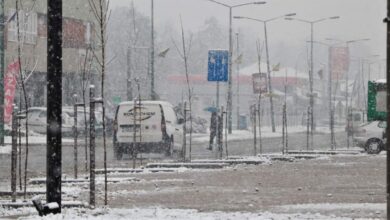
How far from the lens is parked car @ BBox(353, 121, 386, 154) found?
3594cm

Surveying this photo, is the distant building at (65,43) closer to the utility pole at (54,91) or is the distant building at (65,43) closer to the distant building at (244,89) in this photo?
the utility pole at (54,91)

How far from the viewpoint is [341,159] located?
1182 inches

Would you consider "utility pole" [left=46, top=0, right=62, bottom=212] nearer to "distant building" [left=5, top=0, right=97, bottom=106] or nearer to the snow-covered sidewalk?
the snow-covered sidewalk

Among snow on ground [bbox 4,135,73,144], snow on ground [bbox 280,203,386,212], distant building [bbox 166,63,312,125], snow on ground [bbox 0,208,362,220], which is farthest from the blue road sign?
distant building [bbox 166,63,312,125]

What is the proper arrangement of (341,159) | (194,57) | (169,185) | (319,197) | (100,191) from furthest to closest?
1. (194,57)
2. (341,159)
3. (169,185)
4. (100,191)
5. (319,197)

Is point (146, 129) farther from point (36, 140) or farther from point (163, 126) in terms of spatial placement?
point (36, 140)

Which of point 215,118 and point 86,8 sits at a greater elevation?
point 86,8

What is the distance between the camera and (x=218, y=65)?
32.5 meters

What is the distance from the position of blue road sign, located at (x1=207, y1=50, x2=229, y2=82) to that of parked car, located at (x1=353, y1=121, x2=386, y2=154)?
681cm

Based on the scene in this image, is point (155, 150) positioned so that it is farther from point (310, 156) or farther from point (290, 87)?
point (290, 87)

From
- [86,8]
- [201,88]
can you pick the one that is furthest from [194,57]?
[86,8]

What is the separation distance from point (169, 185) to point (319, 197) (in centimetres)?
374

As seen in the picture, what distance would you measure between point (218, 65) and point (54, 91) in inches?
819

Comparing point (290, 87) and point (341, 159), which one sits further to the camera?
point (290, 87)
